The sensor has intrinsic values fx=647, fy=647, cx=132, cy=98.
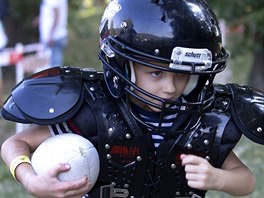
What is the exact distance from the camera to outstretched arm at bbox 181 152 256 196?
2662 millimetres

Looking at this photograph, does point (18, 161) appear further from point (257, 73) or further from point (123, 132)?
point (257, 73)

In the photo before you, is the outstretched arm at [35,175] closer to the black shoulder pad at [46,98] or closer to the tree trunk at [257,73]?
the black shoulder pad at [46,98]

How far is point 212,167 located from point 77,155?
57cm

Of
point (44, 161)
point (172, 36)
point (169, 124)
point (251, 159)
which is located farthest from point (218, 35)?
point (251, 159)

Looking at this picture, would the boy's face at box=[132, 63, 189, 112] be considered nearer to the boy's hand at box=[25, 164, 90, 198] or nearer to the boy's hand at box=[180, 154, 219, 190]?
the boy's hand at box=[180, 154, 219, 190]

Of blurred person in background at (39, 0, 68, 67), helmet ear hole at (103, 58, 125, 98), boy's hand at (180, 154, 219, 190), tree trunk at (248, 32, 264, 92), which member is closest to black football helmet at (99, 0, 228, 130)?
helmet ear hole at (103, 58, 125, 98)

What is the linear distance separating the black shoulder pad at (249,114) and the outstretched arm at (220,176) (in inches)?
6.6

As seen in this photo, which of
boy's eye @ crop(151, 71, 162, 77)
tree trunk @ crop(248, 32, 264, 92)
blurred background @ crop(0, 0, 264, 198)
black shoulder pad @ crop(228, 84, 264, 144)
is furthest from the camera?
tree trunk @ crop(248, 32, 264, 92)

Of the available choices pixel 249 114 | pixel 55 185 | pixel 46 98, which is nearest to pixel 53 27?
pixel 46 98

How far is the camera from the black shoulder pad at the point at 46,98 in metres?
2.83

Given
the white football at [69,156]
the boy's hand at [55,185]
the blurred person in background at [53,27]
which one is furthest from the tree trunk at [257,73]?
the boy's hand at [55,185]

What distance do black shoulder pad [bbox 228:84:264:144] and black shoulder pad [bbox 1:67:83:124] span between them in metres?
0.72

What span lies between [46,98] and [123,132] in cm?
38

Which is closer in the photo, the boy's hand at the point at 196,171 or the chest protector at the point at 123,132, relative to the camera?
the boy's hand at the point at 196,171
